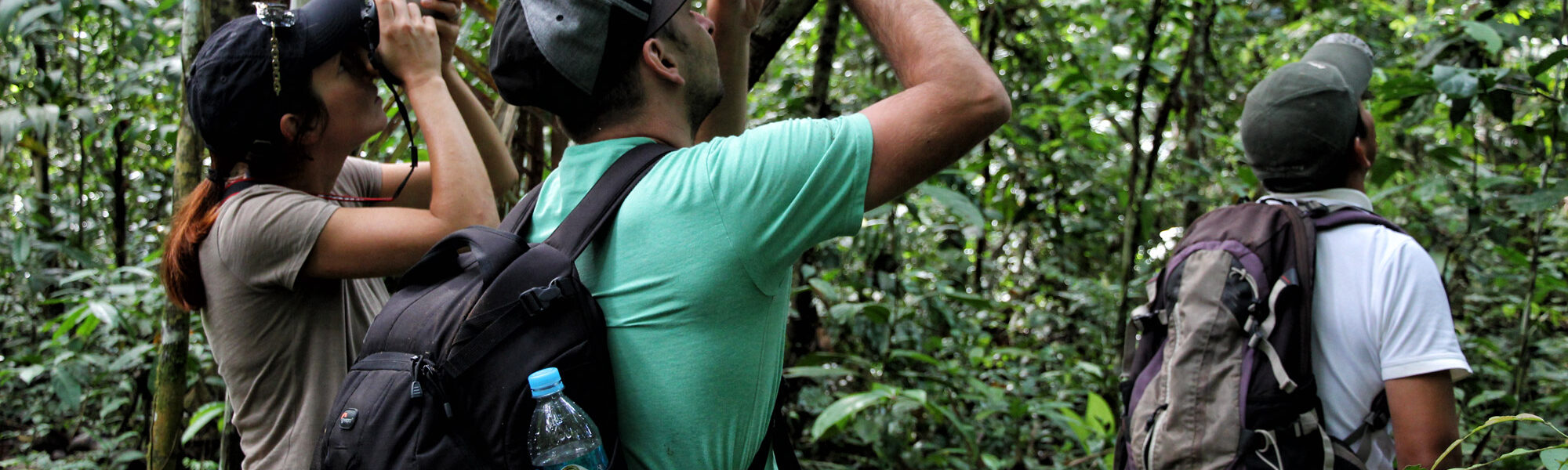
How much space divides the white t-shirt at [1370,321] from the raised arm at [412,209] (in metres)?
1.70

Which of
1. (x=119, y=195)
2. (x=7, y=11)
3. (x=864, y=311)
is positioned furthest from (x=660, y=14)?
(x=119, y=195)

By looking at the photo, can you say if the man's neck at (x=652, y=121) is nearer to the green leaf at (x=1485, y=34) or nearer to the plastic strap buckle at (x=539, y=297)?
the plastic strap buckle at (x=539, y=297)

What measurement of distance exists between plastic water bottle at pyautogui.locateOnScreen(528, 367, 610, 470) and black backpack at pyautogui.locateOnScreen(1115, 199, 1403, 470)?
4.84 ft

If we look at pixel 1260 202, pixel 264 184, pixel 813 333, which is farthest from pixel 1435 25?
pixel 264 184

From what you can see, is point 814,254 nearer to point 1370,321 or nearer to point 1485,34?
point 1370,321

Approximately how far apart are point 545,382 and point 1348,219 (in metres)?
1.77

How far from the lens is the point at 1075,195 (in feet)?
15.6

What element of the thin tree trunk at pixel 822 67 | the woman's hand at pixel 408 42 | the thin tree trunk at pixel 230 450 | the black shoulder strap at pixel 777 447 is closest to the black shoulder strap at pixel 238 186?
the woman's hand at pixel 408 42

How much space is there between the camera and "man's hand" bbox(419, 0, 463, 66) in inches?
73.8

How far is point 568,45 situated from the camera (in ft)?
4.09

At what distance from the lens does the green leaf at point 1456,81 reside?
2664 mm

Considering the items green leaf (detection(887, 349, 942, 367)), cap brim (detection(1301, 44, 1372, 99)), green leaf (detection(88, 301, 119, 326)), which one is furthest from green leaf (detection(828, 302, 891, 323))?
green leaf (detection(88, 301, 119, 326))

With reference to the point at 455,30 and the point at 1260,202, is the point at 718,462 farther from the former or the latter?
the point at 1260,202

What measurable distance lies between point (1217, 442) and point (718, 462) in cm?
131
